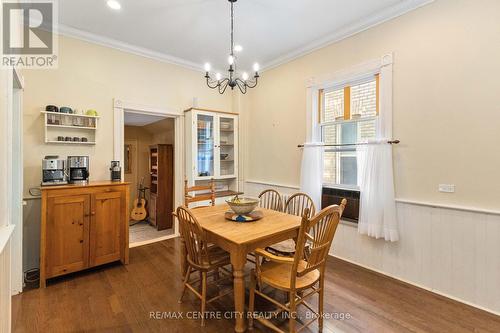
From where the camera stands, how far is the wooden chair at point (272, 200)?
316 cm

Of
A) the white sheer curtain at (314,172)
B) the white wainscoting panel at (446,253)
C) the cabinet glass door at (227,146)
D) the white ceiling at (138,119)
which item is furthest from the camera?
the white ceiling at (138,119)

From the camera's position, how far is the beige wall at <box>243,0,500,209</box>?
213cm

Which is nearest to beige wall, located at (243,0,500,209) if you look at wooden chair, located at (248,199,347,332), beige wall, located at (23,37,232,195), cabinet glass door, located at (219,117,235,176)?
wooden chair, located at (248,199,347,332)

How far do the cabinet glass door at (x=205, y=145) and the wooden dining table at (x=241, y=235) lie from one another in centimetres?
170

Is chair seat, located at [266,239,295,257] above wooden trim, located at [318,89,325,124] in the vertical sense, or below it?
below

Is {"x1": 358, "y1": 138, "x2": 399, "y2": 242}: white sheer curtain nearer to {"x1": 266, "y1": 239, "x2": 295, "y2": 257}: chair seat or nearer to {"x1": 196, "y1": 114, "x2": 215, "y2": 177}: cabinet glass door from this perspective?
{"x1": 266, "y1": 239, "x2": 295, "y2": 257}: chair seat

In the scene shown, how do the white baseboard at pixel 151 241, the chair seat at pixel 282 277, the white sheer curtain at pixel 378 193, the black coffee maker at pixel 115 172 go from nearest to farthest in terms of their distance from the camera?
the chair seat at pixel 282 277, the white sheer curtain at pixel 378 193, the black coffee maker at pixel 115 172, the white baseboard at pixel 151 241

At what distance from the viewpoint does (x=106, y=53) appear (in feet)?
11.0

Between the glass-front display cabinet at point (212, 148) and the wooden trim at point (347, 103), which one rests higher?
the wooden trim at point (347, 103)

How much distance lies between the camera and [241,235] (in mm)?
1892

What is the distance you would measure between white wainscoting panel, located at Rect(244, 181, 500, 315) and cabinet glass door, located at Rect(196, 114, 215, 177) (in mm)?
2663

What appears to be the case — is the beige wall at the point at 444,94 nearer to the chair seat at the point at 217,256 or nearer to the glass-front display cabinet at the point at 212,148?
the chair seat at the point at 217,256

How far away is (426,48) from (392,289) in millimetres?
2524

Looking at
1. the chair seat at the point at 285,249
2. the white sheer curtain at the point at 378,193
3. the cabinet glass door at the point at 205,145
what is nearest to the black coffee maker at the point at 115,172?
the cabinet glass door at the point at 205,145
